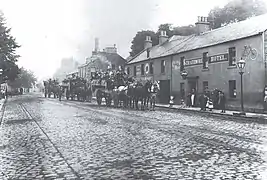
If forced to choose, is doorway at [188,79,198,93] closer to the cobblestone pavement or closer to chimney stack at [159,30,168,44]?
chimney stack at [159,30,168,44]

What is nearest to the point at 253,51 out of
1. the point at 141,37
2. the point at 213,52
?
the point at 213,52

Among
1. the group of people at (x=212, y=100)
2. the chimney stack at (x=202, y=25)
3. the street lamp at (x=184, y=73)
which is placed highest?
the chimney stack at (x=202, y=25)

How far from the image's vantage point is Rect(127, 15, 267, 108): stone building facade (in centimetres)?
1742

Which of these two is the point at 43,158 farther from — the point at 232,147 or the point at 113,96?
the point at 113,96

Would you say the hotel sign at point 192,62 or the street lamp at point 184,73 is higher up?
the hotel sign at point 192,62

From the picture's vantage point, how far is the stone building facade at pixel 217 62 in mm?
17422

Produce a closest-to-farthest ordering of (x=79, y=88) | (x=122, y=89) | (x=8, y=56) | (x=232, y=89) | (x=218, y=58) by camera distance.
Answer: (x=232, y=89), (x=122, y=89), (x=218, y=58), (x=79, y=88), (x=8, y=56)

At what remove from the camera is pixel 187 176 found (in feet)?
14.0

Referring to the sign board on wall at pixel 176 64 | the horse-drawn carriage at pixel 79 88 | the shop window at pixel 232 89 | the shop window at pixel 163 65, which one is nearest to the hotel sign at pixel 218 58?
the shop window at pixel 232 89

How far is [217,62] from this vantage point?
823 inches

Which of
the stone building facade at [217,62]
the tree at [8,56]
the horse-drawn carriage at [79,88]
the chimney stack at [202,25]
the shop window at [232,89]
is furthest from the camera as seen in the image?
the tree at [8,56]

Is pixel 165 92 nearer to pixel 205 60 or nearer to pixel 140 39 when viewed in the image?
pixel 205 60

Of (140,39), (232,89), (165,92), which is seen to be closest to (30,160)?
(232,89)

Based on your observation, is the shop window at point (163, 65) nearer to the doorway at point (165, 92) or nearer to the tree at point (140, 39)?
the doorway at point (165, 92)
